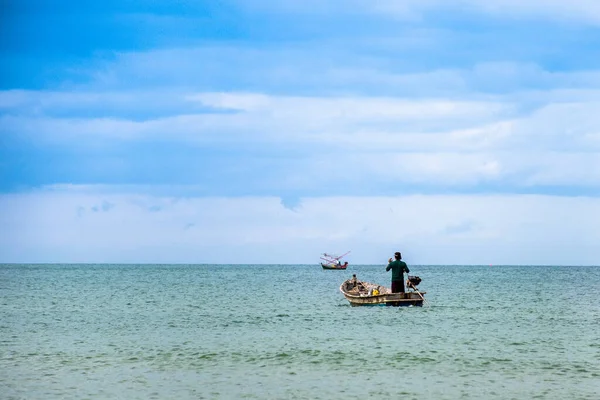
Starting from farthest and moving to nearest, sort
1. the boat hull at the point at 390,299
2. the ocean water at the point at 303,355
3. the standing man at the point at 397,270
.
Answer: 1. the boat hull at the point at 390,299
2. the standing man at the point at 397,270
3. the ocean water at the point at 303,355

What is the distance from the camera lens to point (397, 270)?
4072cm

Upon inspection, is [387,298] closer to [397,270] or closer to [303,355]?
[397,270]

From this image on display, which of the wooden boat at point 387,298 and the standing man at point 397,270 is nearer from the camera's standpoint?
the standing man at point 397,270

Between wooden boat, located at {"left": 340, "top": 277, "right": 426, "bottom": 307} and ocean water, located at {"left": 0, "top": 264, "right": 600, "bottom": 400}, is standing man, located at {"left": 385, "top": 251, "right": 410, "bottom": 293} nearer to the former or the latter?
wooden boat, located at {"left": 340, "top": 277, "right": 426, "bottom": 307}

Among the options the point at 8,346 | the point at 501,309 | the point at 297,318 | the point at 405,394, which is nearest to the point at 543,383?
the point at 405,394

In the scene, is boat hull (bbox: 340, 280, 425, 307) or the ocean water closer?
the ocean water

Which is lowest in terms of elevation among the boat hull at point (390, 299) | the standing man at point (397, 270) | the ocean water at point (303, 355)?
the ocean water at point (303, 355)

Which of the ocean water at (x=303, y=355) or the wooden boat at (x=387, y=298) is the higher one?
the wooden boat at (x=387, y=298)

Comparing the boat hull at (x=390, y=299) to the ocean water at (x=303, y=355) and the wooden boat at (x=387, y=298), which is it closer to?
the wooden boat at (x=387, y=298)

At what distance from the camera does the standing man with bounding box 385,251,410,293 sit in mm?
39875

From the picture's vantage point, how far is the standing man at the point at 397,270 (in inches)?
1570

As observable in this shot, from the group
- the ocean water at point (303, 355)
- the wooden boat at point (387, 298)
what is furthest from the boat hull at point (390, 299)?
the ocean water at point (303, 355)

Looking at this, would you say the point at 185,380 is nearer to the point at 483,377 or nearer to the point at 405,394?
the point at 405,394

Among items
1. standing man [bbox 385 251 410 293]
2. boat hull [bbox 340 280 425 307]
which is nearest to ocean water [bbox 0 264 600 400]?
boat hull [bbox 340 280 425 307]
